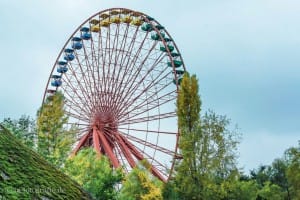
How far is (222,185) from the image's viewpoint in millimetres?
18250

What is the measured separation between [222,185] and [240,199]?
11.0ft

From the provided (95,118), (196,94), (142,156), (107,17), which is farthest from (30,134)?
(196,94)

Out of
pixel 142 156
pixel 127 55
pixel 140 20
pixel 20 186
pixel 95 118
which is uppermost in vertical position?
pixel 140 20

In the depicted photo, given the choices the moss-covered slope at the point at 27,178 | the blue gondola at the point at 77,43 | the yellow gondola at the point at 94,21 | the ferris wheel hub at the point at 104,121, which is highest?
the yellow gondola at the point at 94,21

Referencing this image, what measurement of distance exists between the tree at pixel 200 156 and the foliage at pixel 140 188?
2.86 feet

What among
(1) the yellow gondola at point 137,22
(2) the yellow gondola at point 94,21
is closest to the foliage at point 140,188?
(1) the yellow gondola at point 137,22

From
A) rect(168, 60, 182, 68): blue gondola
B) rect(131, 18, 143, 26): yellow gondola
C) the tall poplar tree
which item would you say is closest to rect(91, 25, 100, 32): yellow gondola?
rect(131, 18, 143, 26): yellow gondola

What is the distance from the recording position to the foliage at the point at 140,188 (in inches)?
763

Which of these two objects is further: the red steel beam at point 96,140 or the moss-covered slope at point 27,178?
the red steel beam at point 96,140

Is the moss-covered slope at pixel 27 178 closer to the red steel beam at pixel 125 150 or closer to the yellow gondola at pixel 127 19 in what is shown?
the red steel beam at pixel 125 150

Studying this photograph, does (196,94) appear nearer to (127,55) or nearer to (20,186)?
(127,55)

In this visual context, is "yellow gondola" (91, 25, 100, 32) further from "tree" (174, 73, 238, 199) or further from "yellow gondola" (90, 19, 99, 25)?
"tree" (174, 73, 238, 199)

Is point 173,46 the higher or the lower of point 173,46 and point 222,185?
the higher

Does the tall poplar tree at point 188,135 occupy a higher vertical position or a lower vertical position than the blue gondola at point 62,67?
lower
